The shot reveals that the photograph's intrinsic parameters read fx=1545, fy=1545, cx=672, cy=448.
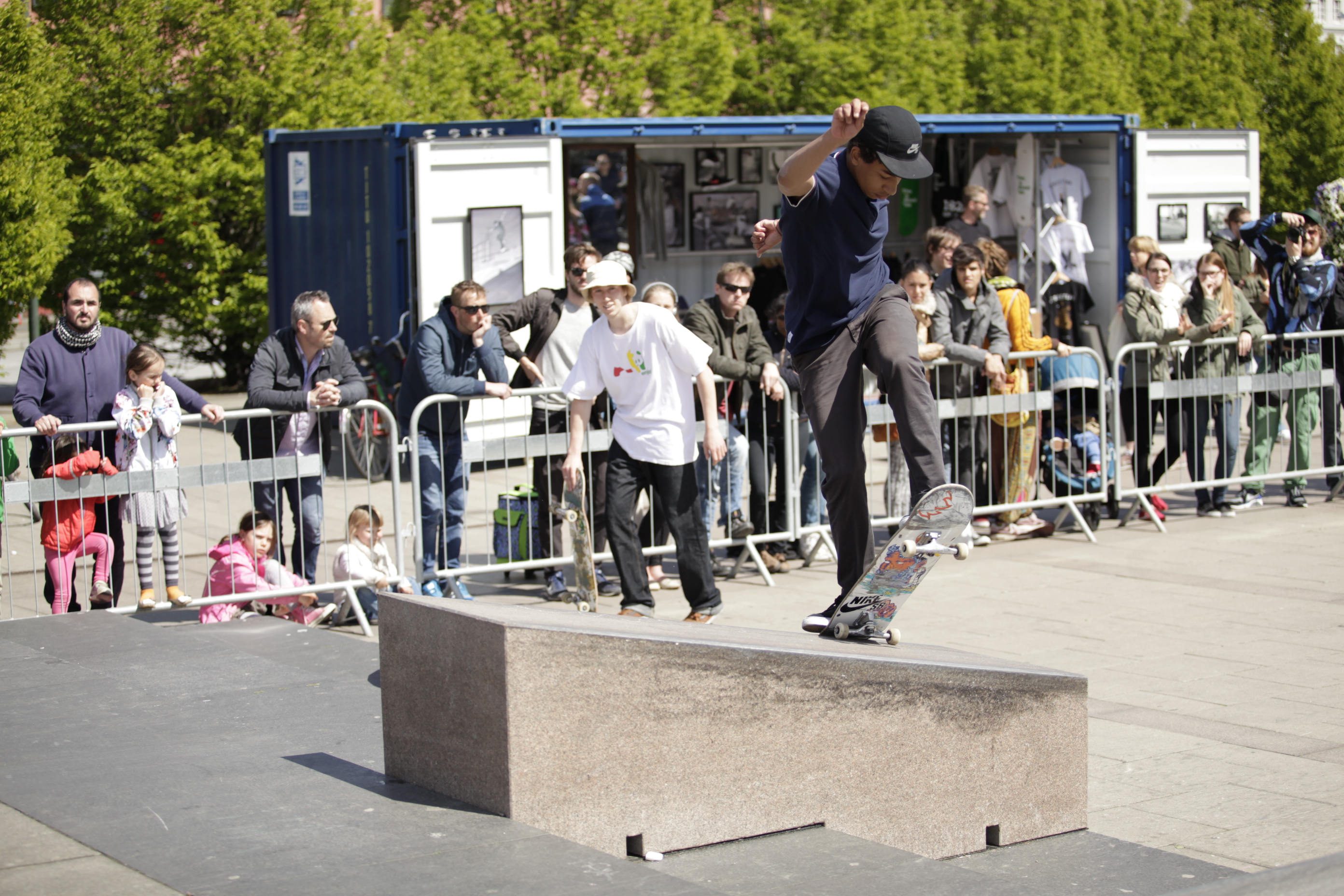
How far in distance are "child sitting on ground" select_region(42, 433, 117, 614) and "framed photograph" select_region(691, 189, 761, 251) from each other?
40.9 ft

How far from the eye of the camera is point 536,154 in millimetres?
13992

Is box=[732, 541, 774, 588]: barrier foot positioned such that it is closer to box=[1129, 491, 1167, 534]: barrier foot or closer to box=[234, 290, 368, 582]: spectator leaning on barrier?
box=[234, 290, 368, 582]: spectator leaning on barrier

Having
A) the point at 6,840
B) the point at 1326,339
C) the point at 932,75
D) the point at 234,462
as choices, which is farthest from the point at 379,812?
the point at 932,75

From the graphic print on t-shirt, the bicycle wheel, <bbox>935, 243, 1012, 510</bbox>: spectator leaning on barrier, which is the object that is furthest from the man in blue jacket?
<bbox>935, 243, 1012, 510</bbox>: spectator leaning on barrier

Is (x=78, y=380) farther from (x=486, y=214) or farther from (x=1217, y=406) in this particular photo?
(x=1217, y=406)

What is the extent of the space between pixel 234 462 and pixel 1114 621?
480cm

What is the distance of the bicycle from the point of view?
518 inches

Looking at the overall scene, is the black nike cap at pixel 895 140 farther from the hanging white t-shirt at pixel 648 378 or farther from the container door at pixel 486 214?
the container door at pixel 486 214

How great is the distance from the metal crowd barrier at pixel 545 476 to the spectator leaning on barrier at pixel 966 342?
118cm

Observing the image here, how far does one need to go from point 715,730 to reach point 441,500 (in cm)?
454

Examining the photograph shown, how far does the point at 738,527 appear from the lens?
970 centimetres

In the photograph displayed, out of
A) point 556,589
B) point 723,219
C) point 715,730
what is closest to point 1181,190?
point 723,219

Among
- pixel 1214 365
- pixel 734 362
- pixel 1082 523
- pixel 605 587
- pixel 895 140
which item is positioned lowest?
pixel 605 587

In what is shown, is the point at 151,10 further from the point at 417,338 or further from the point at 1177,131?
the point at 1177,131
